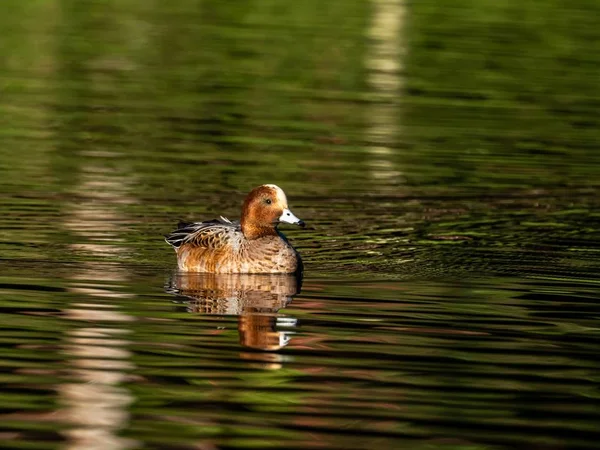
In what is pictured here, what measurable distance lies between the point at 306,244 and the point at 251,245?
172 cm

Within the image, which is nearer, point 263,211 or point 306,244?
point 263,211

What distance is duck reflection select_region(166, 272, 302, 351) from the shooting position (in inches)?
509

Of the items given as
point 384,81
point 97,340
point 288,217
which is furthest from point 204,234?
point 384,81

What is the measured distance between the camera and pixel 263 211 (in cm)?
1625

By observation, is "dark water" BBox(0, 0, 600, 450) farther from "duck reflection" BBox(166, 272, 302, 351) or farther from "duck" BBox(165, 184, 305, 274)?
"duck" BBox(165, 184, 305, 274)

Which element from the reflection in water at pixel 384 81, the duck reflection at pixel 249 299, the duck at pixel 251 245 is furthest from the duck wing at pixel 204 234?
the reflection in water at pixel 384 81

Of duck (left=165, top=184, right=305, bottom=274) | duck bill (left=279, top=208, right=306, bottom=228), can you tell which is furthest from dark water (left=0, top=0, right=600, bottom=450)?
duck bill (left=279, top=208, right=306, bottom=228)

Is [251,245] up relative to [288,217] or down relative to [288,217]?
down

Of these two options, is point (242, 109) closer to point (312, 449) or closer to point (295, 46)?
point (295, 46)

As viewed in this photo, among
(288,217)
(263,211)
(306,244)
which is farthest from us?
(306,244)

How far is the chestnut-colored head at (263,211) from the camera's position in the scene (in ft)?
53.0

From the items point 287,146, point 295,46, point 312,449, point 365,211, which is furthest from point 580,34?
point 312,449

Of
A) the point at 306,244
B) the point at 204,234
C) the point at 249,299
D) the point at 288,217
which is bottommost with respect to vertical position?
the point at 306,244

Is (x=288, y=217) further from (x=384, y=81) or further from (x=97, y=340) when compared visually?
(x=384, y=81)
